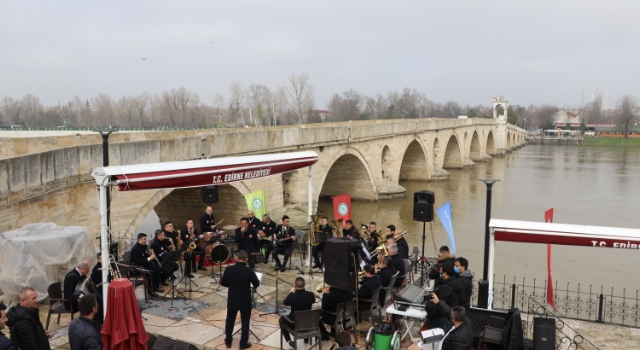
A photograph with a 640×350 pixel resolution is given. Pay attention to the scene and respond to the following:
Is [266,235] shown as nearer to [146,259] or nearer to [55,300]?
[146,259]

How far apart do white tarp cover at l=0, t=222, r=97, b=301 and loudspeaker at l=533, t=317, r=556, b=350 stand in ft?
19.9

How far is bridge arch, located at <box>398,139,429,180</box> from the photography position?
115 feet

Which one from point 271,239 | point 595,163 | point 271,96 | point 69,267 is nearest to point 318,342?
point 69,267

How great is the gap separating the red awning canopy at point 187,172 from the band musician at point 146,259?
1594 mm

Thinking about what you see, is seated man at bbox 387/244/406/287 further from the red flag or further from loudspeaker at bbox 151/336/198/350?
the red flag

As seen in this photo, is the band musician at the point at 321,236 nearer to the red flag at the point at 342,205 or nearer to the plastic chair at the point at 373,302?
the red flag at the point at 342,205

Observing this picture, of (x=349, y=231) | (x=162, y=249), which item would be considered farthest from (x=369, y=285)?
(x=162, y=249)

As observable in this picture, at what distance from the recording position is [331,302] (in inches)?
250

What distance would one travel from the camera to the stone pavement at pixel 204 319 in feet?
21.0

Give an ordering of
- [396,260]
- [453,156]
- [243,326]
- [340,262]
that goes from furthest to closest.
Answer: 1. [453,156]
2. [396,260]
3. [340,262]
4. [243,326]

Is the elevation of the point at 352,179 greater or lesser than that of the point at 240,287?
lesser

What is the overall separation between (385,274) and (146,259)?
11.5 ft

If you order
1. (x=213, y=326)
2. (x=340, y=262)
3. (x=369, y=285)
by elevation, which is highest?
(x=340, y=262)

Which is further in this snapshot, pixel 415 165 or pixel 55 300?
pixel 415 165
